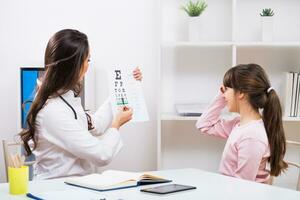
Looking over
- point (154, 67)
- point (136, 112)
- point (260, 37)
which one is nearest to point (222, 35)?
point (260, 37)

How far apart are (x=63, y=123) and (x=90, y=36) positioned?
4.46 feet

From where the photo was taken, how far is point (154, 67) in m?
3.53

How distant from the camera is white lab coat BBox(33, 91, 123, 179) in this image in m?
2.25

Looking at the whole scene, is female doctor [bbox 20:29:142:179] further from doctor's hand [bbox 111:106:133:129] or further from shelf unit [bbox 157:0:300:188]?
shelf unit [bbox 157:0:300:188]

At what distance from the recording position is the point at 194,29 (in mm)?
3266

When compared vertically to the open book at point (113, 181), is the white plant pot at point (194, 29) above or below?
above

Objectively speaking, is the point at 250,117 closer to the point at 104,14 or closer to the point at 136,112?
the point at 136,112

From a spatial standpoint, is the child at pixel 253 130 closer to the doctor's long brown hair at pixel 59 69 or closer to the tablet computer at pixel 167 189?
the tablet computer at pixel 167 189

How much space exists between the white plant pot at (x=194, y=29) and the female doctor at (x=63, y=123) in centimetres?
104

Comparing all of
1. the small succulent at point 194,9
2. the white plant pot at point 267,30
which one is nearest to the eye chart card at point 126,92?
the small succulent at point 194,9

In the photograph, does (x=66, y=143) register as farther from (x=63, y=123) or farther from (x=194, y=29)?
(x=194, y=29)

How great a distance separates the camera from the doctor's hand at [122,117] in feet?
8.36

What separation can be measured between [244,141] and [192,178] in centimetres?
36

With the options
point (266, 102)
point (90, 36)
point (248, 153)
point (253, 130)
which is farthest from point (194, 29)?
point (248, 153)
